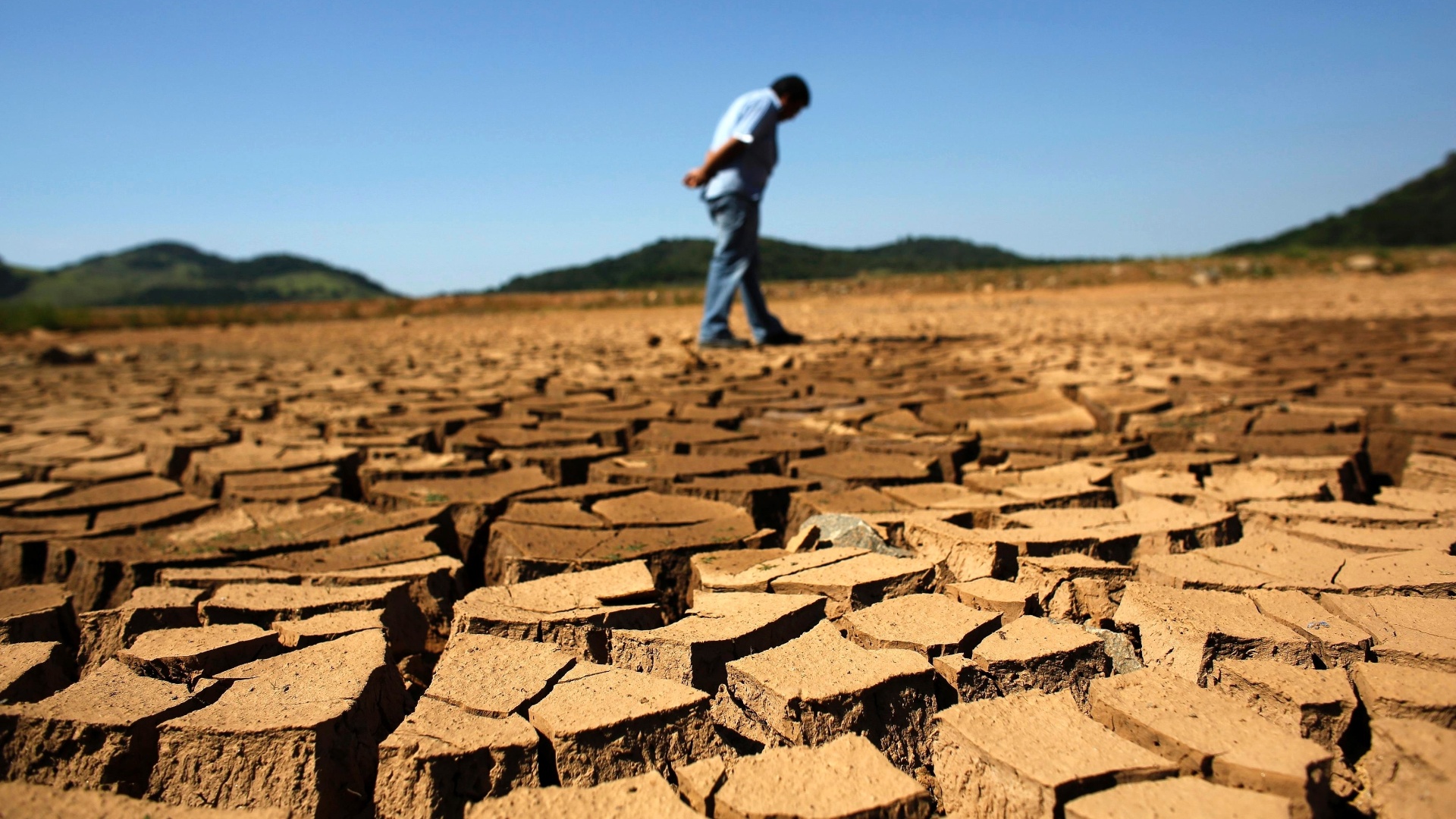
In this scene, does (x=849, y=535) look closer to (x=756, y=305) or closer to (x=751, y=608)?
(x=751, y=608)

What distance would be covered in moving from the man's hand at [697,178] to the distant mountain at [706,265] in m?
13.5

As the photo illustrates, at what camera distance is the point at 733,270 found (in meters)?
5.44

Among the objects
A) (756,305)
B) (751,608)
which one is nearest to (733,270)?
(756,305)

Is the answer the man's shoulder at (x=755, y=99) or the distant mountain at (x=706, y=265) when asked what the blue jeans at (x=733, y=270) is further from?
the distant mountain at (x=706, y=265)

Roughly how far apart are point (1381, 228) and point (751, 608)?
1630 inches

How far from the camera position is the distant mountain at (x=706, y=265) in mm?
20156

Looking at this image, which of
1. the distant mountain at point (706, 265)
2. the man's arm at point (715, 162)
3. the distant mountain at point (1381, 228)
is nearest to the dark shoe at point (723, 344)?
the man's arm at point (715, 162)

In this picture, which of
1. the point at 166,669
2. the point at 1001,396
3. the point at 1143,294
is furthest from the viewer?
the point at 1143,294

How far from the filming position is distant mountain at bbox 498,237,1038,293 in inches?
794

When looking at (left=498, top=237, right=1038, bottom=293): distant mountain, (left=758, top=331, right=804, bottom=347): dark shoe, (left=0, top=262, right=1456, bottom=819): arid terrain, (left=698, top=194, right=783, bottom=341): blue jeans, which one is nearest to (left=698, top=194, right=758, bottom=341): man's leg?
(left=698, top=194, right=783, bottom=341): blue jeans

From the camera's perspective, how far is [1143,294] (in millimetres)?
12141

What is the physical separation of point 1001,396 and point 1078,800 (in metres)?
2.57

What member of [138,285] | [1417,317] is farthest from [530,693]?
[138,285]

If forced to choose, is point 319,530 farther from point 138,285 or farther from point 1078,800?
point 138,285
